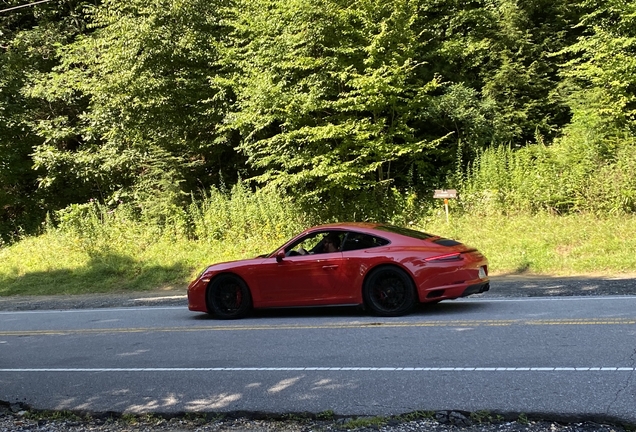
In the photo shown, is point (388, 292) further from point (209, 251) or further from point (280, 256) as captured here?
point (209, 251)

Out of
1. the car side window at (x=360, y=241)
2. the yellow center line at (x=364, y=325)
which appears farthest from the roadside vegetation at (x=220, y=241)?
the car side window at (x=360, y=241)

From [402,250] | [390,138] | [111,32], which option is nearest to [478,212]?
[390,138]

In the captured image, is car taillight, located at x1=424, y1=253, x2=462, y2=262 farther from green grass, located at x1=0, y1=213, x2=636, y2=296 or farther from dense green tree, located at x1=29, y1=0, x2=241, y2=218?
dense green tree, located at x1=29, y1=0, x2=241, y2=218

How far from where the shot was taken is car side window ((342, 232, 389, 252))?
901cm

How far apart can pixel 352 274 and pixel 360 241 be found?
0.56 m

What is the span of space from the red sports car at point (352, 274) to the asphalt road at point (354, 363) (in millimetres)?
321

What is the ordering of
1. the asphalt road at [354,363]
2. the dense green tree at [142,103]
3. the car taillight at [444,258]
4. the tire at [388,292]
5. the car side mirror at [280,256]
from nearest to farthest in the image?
the asphalt road at [354,363], the car taillight at [444,258], the tire at [388,292], the car side mirror at [280,256], the dense green tree at [142,103]

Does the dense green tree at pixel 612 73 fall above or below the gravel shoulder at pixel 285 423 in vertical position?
above

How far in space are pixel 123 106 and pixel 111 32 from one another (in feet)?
8.99

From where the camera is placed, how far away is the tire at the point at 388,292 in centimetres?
871

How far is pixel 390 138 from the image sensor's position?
18.0 meters

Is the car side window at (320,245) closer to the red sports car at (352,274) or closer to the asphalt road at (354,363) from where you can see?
the red sports car at (352,274)

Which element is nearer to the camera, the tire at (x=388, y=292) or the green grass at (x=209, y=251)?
the tire at (x=388, y=292)

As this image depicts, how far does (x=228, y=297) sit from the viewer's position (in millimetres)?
9953
